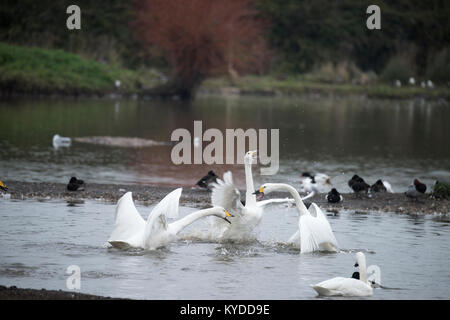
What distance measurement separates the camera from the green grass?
41.0 metres

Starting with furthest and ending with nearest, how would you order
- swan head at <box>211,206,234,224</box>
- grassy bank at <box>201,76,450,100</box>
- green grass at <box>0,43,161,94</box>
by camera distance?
1. grassy bank at <box>201,76,450,100</box>
2. green grass at <box>0,43,161,94</box>
3. swan head at <box>211,206,234,224</box>

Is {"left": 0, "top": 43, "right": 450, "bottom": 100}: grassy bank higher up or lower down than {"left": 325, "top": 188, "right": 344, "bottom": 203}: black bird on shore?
higher up

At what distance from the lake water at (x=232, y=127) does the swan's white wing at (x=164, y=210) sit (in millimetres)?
6634

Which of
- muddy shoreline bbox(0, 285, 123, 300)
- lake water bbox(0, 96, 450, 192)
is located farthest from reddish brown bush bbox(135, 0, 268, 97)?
muddy shoreline bbox(0, 285, 123, 300)

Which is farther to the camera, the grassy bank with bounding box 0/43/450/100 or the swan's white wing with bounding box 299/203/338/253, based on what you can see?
the grassy bank with bounding box 0/43/450/100

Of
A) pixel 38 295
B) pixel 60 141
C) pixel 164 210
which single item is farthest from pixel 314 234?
pixel 60 141

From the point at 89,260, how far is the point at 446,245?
5.18 m

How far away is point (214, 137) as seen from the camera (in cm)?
2872

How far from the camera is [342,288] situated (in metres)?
9.55

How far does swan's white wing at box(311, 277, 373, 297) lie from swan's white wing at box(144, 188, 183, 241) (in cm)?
249

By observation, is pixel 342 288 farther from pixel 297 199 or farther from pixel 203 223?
pixel 203 223

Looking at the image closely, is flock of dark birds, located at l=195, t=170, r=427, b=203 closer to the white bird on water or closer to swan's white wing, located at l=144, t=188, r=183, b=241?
swan's white wing, located at l=144, t=188, r=183, b=241
